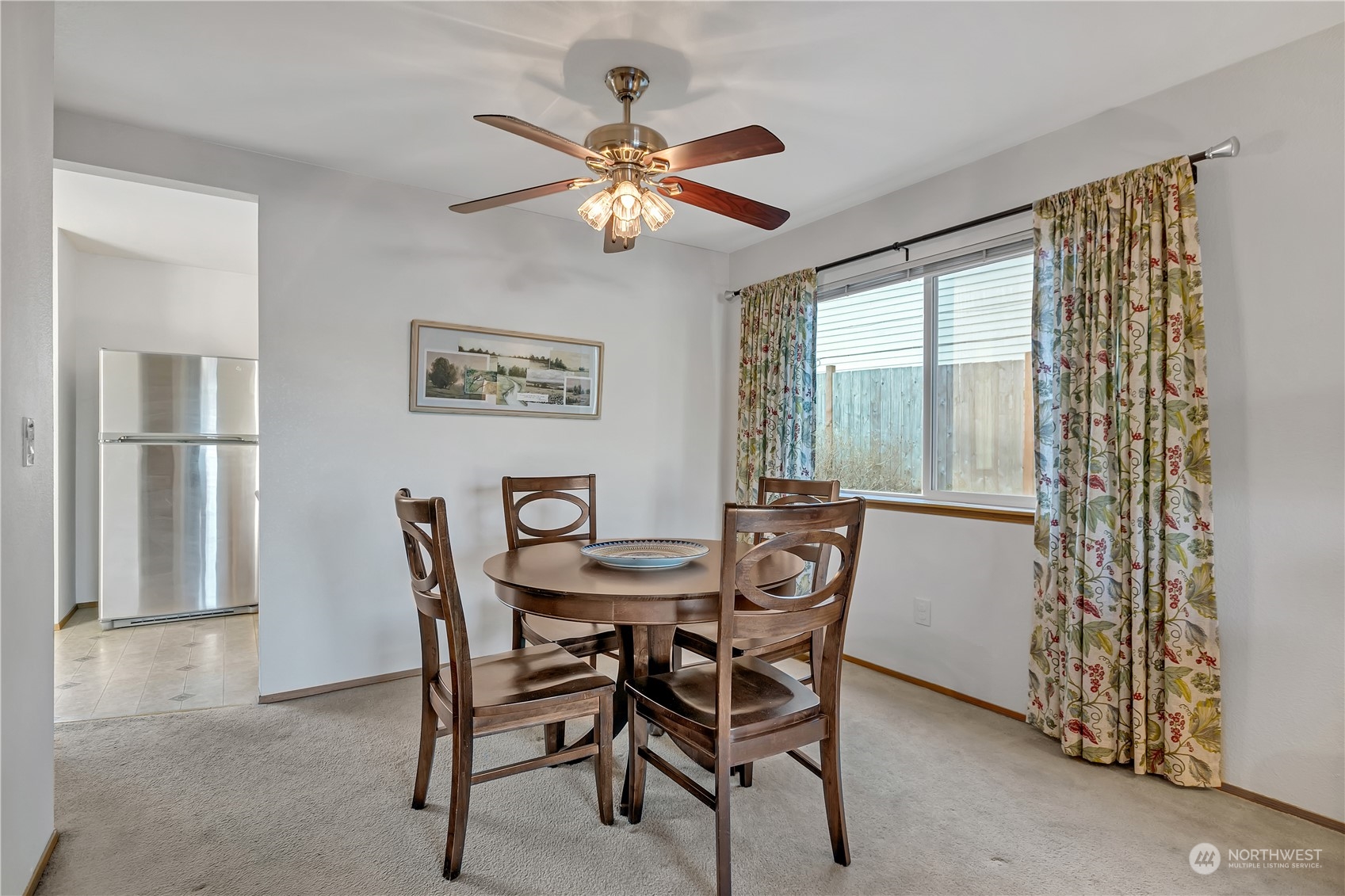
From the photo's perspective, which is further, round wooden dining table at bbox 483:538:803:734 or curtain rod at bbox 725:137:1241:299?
curtain rod at bbox 725:137:1241:299

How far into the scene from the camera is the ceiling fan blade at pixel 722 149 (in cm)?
179

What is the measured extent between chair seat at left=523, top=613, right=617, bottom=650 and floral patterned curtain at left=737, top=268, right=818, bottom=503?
5.48ft

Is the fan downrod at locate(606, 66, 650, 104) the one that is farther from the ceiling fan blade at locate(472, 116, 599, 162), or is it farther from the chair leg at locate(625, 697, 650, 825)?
the chair leg at locate(625, 697, 650, 825)

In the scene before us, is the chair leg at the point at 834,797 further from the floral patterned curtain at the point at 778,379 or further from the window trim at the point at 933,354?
the floral patterned curtain at the point at 778,379

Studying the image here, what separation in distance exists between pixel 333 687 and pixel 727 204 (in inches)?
111

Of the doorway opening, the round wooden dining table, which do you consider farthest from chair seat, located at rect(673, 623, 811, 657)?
the doorway opening

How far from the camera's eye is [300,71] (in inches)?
91.4

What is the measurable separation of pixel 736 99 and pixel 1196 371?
191 centimetres

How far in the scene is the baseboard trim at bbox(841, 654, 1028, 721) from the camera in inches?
112

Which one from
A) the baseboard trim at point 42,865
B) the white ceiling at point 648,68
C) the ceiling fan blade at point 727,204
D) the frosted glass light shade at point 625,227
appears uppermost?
the white ceiling at point 648,68

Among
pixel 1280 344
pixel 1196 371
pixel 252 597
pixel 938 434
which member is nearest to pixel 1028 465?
pixel 938 434

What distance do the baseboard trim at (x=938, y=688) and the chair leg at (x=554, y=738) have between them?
44.8 inches

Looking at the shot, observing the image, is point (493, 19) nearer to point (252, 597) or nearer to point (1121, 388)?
point (1121, 388)

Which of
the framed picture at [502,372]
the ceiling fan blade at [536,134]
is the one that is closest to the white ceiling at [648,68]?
the ceiling fan blade at [536,134]
